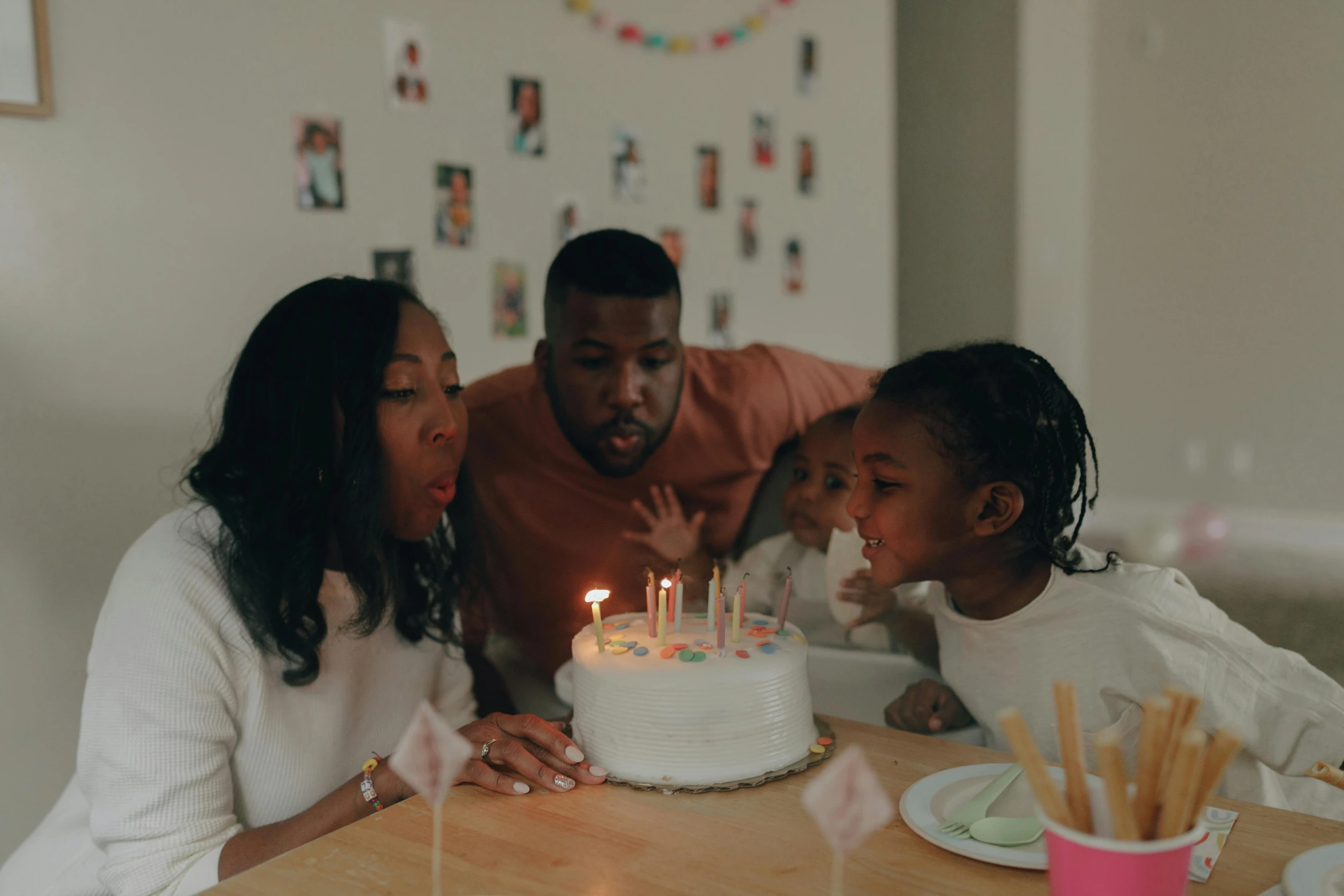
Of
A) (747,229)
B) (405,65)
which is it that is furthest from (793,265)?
(405,65)

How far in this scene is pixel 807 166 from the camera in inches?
120

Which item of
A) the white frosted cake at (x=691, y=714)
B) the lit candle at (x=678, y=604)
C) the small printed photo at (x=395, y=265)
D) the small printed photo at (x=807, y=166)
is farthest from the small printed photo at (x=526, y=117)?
the white frosted cake at (x=691, y=714)

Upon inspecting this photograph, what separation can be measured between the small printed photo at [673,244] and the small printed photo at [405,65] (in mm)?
718

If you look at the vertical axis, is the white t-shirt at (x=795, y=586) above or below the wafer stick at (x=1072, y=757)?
below

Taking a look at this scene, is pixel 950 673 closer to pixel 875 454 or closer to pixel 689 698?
pixel 875 454

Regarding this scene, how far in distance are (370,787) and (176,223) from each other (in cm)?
104

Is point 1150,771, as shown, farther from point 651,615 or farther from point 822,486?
point 822,486

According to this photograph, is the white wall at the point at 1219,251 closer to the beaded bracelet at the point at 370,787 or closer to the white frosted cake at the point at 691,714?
the white frosted cake at the point at 691,714

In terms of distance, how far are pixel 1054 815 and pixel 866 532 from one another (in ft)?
2.01

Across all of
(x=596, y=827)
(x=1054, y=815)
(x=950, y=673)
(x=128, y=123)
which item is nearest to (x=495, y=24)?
(x=128, y=123)

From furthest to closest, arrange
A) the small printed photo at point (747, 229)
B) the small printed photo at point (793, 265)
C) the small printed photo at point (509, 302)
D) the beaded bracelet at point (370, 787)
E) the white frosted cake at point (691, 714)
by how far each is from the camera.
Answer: the small printed photo at point (793, 265), the small printed photo at point (747, 229), the small printed photo at point (509, 302), the beaded bracelet at point (370, 787), the white frosted cake at point (691, 714)

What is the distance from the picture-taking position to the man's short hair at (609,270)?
1.66 metres

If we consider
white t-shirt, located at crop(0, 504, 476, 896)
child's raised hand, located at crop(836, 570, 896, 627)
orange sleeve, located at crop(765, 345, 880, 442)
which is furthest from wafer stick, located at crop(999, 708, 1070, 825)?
orange sleeve, located at crop(765, 345, 880, 442)

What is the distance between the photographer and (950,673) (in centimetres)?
133
